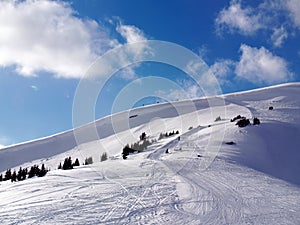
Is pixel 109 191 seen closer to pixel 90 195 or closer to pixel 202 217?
pixel 90 195

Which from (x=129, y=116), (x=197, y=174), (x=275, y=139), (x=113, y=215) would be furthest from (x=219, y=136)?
(x=129, y=116)

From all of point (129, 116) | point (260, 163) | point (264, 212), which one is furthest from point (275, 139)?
point (129, 116)

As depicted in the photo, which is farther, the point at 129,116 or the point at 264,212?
the point at 129,116

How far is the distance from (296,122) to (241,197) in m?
23.1

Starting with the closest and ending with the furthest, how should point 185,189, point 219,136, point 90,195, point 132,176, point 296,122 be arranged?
point 90,195 → point 185,189 → point 132,176 → point 219,136 → point 296,122

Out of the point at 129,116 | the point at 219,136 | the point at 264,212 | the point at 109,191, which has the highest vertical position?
the point at 129,116

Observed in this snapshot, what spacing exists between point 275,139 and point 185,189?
1505 centimetres

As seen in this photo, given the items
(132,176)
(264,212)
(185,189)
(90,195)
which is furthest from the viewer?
(132,176)

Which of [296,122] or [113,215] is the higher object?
[296,122]

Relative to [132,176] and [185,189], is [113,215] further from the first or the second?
[132,176]

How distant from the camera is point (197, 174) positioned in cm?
1404

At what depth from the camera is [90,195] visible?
9.61 meters

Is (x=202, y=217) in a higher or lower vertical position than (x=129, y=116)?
lower

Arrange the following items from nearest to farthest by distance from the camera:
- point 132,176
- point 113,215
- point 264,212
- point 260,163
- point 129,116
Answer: point 113,215 < point 264,212 < point 132,176 < point 260,163 < point 129,116
